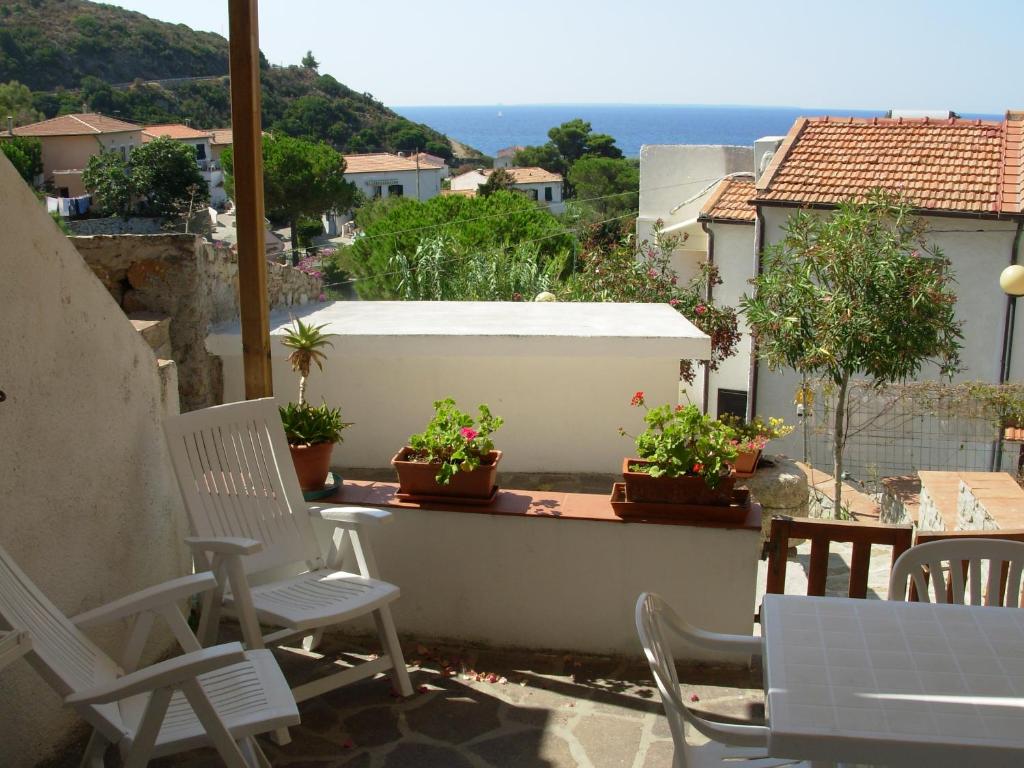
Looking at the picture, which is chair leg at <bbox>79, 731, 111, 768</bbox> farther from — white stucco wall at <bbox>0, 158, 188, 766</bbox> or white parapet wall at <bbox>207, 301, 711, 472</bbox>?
white parapet wall at <bbox>207, 301, 711, 472</bbox>

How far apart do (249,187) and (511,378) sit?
246cm

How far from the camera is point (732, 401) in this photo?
1822cm

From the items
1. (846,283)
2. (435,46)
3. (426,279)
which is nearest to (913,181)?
(846,283)

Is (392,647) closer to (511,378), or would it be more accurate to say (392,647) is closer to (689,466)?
(689,466)

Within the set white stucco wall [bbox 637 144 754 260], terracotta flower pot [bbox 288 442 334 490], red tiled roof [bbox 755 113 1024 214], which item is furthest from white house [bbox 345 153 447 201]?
terracotta flower pot [bbox 288 442 334 490]

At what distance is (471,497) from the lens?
11.9ft

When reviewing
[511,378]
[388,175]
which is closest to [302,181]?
[388,175]

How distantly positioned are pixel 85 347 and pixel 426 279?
369 inches

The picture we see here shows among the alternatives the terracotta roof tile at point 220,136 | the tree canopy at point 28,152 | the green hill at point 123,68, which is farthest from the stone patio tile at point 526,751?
the green hill at point 123,68

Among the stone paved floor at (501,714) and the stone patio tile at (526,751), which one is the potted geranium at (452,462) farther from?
the stone patio tile at (526,751)

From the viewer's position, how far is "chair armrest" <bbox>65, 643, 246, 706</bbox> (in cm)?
208

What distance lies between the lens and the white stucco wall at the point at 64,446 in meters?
2.68

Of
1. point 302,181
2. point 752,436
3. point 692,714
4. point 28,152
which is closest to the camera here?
point 692,714

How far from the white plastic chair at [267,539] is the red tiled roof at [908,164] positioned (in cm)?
1061
